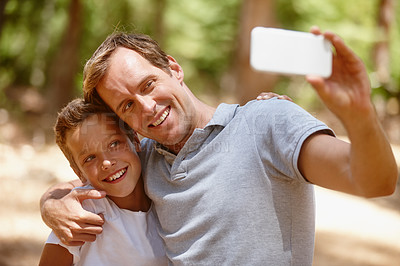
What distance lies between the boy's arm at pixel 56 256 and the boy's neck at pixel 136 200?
316 millimetres

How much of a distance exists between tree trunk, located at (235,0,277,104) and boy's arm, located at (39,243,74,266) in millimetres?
6300

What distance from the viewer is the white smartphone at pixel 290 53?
3.84 ft

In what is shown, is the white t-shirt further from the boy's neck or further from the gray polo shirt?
the gray polo shirt

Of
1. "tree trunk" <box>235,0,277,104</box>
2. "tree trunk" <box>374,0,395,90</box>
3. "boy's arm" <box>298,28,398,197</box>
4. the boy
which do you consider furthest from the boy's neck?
"tree trunk" <box>374,0,395,90</box>

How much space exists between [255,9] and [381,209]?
383cm

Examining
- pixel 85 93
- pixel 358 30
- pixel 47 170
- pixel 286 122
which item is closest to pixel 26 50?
pixel 47 170

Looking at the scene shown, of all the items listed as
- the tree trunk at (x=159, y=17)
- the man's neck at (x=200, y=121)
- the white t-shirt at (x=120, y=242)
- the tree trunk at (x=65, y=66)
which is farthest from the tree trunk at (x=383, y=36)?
the white t-shirt at (x=120, y=242)

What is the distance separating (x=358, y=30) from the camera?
15.8m

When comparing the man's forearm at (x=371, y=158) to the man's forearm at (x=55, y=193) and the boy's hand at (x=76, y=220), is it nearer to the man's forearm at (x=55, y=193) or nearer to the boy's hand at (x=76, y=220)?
the boy's hand at (x=76, y=220)

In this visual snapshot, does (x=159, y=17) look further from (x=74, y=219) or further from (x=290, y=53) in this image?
(x=290, y=53)

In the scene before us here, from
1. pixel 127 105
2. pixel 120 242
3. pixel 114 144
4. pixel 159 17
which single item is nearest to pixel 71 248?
pixel 120 242

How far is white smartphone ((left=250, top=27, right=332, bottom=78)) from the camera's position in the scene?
117 cm

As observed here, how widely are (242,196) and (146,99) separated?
605 millimetres

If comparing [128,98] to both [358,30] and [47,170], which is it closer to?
[47,170]
